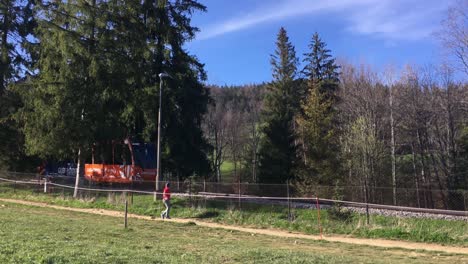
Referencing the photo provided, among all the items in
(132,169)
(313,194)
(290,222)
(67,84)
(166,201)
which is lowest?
(290,222)

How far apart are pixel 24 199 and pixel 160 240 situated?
68.3 ft

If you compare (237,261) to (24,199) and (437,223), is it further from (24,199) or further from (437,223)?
(24,199)

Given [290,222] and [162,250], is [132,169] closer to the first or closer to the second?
[290,222]

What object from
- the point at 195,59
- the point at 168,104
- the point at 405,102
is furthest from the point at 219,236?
the point at 405,102

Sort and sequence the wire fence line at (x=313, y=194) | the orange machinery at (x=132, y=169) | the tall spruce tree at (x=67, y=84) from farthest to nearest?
the orange machinery at (x=132, y=169), the tall spruce tree at (x=67, y=84), the wire fence line at (x=313, y=194)

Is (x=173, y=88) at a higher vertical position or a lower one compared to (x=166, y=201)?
higher

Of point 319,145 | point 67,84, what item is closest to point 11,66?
point 67,84

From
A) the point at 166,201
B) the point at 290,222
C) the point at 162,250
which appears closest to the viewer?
the point at 162,250

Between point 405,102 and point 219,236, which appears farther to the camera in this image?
point 405,102

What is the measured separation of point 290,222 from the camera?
2216cm

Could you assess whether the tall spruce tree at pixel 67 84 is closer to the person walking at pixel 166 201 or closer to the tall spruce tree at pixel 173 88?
the tall spruce tree at pixel 173 88

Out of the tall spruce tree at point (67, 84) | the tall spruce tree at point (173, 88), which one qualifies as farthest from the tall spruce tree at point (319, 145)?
the tall spruce tree at point (67, 84)

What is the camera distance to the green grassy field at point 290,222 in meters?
18.8

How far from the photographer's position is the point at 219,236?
17984 millimetres
